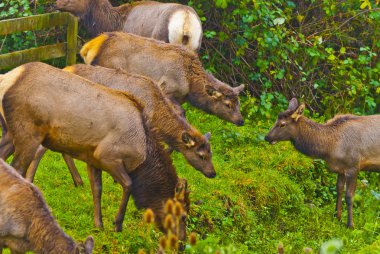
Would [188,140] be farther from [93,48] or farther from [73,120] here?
[93,48]

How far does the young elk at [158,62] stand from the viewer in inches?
441

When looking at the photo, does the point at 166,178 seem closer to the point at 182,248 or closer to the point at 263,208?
the point at 182,248

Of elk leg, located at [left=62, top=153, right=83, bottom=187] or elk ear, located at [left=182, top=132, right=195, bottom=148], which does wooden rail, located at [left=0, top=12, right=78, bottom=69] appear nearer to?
elk leg, located at [left=62, top=153, right=83, bottom=187]

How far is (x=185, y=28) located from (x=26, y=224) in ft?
19.8

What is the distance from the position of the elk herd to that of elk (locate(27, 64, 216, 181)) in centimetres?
1

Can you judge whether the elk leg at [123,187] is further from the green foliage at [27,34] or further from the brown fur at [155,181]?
the green foliage at [27,34]

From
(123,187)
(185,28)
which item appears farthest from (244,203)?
(185,28)

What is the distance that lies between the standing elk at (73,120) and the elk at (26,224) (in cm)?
131

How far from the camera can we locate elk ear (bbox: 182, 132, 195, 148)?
9.99 meters

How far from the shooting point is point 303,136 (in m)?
11.7

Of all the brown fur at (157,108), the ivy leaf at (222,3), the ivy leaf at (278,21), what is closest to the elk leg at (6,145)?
the brown fur at (157,108)

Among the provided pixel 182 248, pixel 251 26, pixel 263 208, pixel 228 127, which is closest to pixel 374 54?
pixel 251 26

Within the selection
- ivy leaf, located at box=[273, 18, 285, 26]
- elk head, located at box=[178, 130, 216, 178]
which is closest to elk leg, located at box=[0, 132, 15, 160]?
elk head, located at box=[178, 130, 216, 178]

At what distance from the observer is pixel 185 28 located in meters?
12.7
